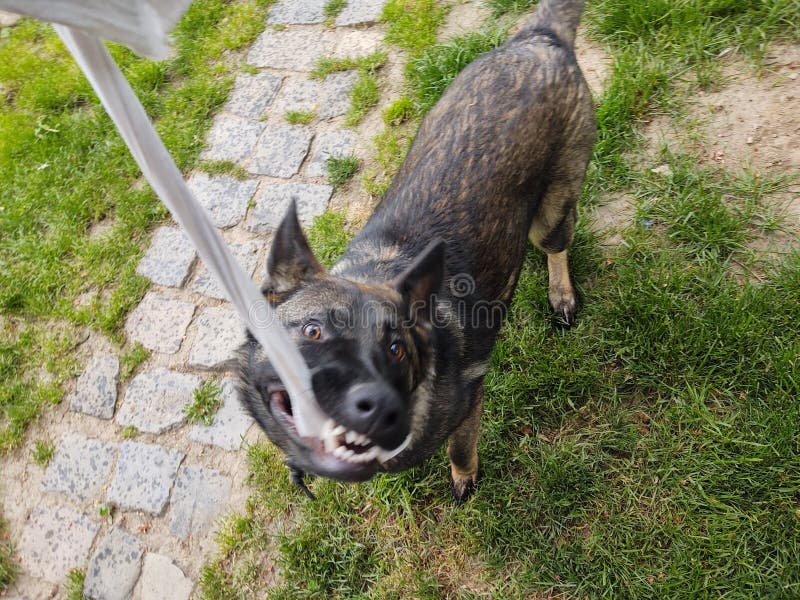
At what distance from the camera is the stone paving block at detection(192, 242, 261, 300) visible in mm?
4242

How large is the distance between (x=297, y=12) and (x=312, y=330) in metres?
4.64

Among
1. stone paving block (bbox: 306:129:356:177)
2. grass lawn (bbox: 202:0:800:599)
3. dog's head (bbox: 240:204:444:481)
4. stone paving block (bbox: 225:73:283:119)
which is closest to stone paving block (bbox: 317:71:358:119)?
stone paving block (bbox: 306:129:356:177)

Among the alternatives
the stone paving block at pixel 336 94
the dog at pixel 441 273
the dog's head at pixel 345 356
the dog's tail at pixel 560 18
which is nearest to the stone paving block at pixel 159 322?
the dog at pixel 441 273

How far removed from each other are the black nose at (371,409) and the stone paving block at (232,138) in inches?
139

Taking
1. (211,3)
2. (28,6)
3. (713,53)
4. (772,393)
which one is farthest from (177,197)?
(211,3)

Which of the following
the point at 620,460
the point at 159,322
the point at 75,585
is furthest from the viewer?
the point at 159,322

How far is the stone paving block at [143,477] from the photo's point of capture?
354 centimetres

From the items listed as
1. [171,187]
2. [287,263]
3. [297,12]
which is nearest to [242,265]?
[287,263]

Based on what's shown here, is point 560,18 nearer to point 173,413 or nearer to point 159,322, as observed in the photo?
point 159,322

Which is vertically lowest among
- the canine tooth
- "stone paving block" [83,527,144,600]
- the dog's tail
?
"stone paving block" [83,527,144,600]

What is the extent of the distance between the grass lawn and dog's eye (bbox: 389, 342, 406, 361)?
1.35m

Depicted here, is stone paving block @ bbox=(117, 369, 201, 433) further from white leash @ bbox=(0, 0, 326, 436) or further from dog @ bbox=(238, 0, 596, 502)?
white leash @ bbox=(0, 0, 326, 436)

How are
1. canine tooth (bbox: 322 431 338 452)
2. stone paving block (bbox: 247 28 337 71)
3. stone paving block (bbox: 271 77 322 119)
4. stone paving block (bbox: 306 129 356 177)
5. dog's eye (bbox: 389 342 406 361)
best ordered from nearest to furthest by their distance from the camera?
1. canine tooth (bbox: 322 431 338 452)
2. dog's eye (bbox: 389 342 406 361)
3. stone paving block (bbox: 306 129 356 177)
4. stone paving block (bbox: 271 77 322 119)
5. stone paving block (bbox: 247 28 337 71)

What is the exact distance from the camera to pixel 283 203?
4.55 meters
